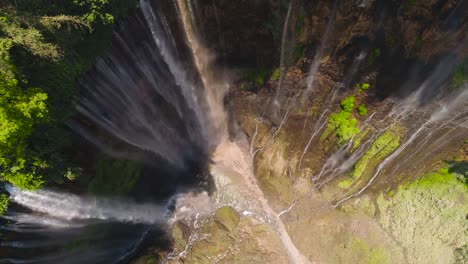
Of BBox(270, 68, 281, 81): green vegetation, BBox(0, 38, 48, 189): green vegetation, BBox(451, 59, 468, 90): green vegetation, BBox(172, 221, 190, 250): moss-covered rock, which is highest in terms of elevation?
BBox(451, 59, 468, 90): green vegetation

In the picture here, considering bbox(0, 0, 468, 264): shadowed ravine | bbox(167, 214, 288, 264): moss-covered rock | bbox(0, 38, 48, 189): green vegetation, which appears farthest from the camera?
bbox(167, 214, 288, 264): moss-covered rock

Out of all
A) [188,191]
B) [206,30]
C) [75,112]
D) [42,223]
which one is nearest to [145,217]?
[188,191]

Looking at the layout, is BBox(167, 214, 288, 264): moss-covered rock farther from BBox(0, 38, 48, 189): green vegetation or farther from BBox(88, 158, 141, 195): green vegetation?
BBox(0, 38, 48, 189): green vegetation

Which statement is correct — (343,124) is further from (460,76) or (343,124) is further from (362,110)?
(460,76)

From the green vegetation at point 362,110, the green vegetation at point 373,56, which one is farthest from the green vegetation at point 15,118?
the green vegetation at point 373,56

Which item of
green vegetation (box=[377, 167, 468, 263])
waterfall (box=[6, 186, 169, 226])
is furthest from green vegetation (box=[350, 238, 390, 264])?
waterfall (box=[6, 186, 169, 226])

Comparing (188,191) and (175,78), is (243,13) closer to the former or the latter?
(175,78)

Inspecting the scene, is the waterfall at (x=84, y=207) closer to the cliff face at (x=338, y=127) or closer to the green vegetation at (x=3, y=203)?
the green vegetation at (x=3, y=203)
